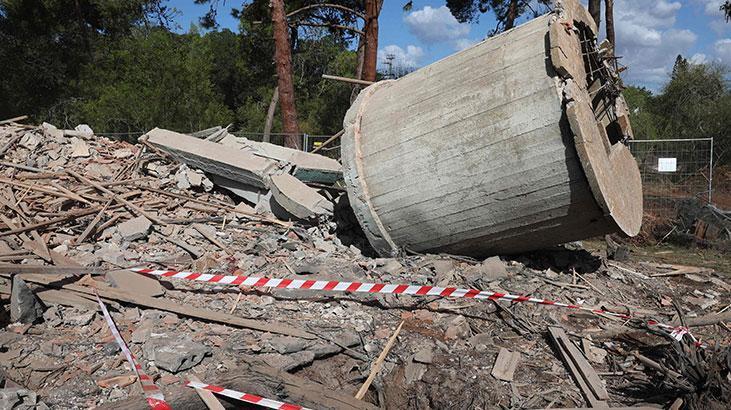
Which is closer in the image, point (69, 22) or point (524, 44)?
point (524, 44)

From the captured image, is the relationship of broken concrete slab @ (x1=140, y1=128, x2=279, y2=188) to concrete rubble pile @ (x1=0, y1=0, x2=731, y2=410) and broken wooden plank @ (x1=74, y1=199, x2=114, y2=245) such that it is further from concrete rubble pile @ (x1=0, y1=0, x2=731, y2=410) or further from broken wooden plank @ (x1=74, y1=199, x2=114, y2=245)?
broken wooden plank @ (x1=74, y1=199, x2=114, y2=245)

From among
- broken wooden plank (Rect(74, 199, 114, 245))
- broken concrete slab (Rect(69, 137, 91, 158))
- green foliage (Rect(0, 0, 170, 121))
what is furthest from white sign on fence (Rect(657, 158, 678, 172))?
green foliage (Rect(0, 0, 170, 121))

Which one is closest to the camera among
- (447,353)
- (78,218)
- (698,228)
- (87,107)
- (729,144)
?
(447,353)

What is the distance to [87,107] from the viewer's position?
17719 millimetres

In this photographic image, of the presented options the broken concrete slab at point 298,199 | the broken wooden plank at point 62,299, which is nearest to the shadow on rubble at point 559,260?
the broken concrete slab at point 298,199

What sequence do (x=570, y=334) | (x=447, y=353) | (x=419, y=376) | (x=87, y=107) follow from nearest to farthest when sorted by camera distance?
(x=419, y=376)
(x=447, y=353)
(x=570, y=334)
(x=87, y=107)

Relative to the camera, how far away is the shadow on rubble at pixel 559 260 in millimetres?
6461

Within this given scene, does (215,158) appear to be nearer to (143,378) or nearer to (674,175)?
(143,378)

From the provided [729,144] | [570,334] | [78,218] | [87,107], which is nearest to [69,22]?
[87,107]

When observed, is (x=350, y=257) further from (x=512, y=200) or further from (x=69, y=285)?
(x=69, y=285)

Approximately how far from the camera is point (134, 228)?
20.9 ft

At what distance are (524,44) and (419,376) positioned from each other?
329 centimetres

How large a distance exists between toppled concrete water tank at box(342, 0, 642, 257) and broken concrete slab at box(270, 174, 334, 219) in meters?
0.99

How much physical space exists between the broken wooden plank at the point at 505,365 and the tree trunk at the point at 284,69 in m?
8.28
